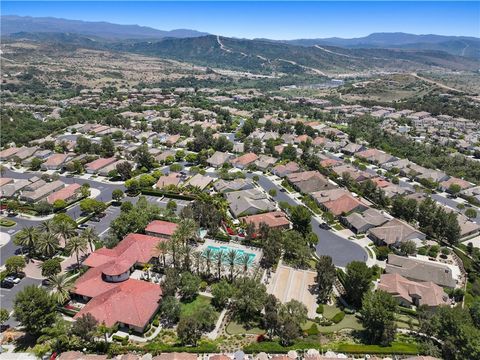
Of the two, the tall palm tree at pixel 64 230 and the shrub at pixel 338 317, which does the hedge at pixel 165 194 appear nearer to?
the tall palm tree at pixel 64 230

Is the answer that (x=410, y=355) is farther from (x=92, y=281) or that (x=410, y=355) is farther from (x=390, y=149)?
(x=390, y=149)

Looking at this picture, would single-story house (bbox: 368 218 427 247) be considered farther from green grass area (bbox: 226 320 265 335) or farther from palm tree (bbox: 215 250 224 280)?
green grass area (bbox: 226 320 265 335)

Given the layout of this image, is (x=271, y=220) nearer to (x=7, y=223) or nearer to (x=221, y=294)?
(x=221, y=294)

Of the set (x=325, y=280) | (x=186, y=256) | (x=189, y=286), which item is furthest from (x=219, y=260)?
(x=325, y=280)

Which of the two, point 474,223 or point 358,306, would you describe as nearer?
point 358,306

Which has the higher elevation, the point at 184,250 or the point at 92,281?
the point at 184,250

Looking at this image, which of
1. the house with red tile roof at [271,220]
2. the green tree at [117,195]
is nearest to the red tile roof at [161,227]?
the house with red tile roof at [271,220]

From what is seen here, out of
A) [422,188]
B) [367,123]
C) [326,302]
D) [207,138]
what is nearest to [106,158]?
[207,138]
